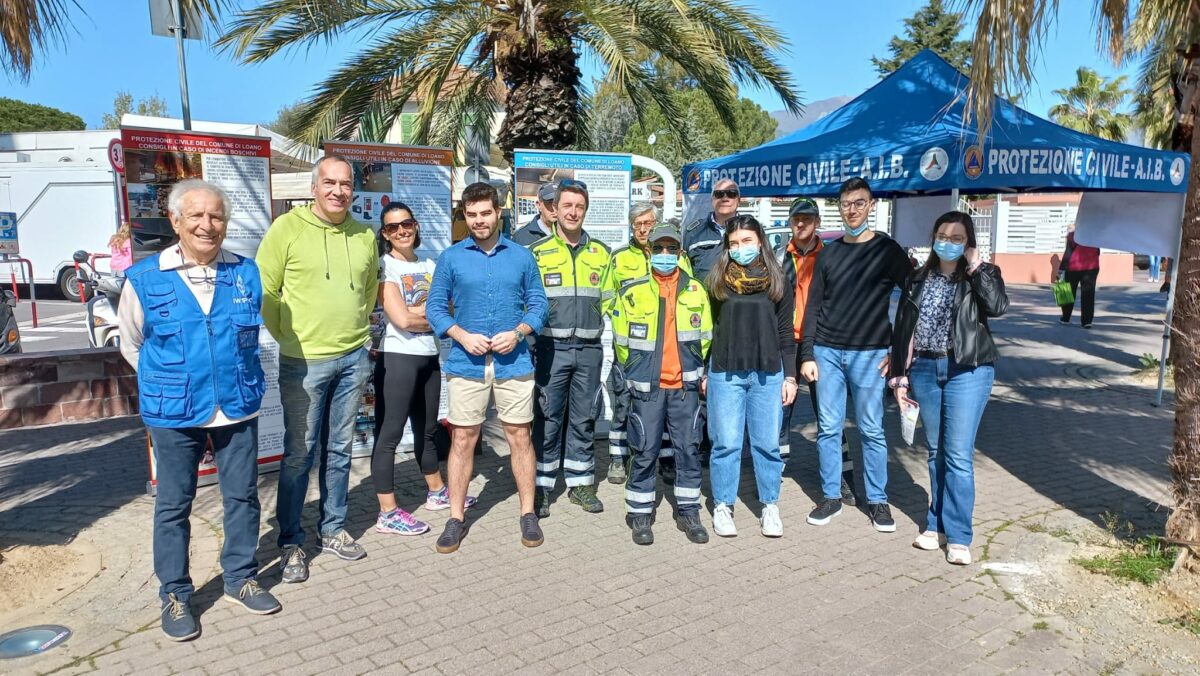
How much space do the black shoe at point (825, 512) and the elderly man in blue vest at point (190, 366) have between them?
10.3ft

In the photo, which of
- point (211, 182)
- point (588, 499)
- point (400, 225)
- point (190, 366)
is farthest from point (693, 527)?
point (211, 182)

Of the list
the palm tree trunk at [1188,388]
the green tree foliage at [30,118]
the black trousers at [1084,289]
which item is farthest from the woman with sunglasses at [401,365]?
the green tree foliage at [30,118]

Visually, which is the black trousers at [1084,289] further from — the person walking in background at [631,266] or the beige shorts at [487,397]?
the beige shorts at [487,397]

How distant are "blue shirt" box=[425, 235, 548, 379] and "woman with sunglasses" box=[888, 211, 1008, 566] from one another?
81.0 inches

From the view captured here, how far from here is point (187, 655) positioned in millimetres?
3479

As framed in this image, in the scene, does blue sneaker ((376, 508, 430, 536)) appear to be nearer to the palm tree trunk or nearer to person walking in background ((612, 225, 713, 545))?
person walking in background ((612, 225, 713, 545))

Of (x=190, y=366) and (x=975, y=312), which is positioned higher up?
(x=975, y=312)

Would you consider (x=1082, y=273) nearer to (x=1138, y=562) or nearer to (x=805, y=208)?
(x=805, y=208)

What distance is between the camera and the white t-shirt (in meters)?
4.85

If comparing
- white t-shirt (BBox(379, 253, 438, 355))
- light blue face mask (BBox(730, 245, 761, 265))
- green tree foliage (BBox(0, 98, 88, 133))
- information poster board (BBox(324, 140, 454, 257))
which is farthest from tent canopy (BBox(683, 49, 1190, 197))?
green tree foliage (BBox(0, 98, 88, 133))

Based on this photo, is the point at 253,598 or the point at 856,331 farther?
the point at 856,331

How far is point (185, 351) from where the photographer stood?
11.7 ft

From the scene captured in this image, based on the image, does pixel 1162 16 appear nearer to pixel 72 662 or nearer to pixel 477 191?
pixel 477 191

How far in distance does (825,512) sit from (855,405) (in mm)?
697
